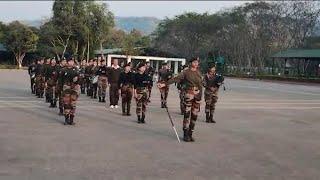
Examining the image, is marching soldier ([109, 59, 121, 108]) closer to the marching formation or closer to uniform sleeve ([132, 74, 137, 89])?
the marching formation

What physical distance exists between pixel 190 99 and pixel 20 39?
6872 cm

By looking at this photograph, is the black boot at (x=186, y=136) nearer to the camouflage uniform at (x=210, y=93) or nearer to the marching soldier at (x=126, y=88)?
the camouflage uniform at (x=210, y=93)

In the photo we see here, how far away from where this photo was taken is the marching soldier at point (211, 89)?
15297 mm

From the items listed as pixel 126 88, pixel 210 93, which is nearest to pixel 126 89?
pixel 126 88

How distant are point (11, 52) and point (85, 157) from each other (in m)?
77.4

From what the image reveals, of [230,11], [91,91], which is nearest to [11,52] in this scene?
[230,11]

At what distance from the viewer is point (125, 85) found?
637 inches

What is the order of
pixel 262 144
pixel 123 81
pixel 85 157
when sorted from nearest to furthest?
pixel 85 157, pixel 262 144, pixel 123 81

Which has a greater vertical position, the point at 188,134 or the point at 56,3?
the point at 56,3

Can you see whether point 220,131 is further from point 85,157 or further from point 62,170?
point 62,170

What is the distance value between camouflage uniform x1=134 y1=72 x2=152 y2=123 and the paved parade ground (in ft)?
1.18

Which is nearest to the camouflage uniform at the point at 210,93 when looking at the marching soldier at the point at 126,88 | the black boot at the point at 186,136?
the marching soldier at the point at 126,88

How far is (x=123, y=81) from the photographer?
53.5 feet

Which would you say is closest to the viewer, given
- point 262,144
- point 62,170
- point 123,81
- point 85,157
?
point 62,170
